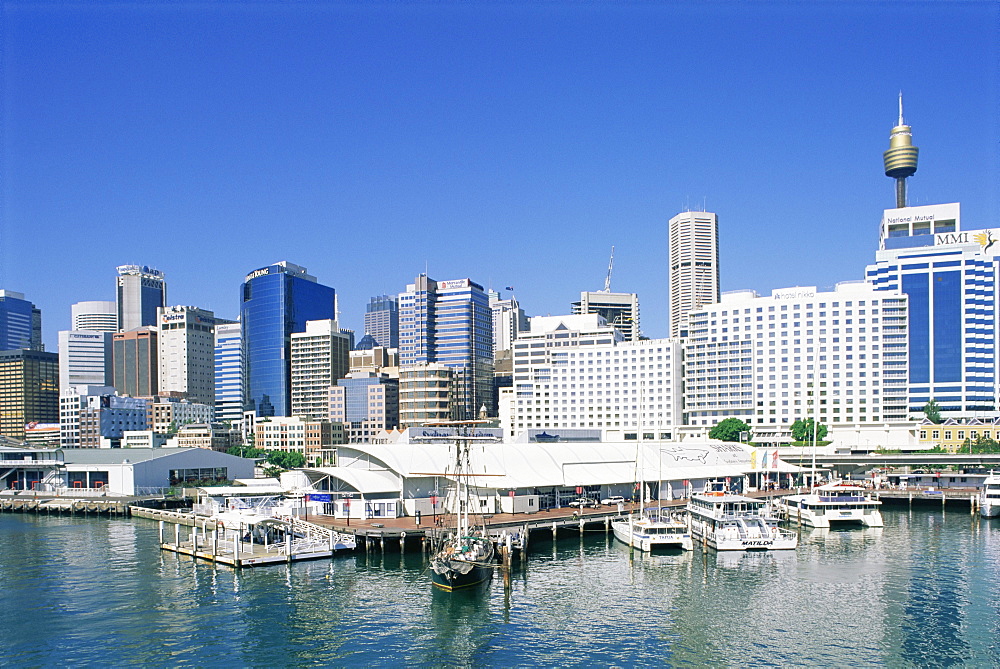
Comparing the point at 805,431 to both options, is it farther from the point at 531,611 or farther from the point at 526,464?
the point at 531,611

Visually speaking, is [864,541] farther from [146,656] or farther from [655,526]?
[146,656]

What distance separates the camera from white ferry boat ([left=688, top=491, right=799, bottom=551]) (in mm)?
77062

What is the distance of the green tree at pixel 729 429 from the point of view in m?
176

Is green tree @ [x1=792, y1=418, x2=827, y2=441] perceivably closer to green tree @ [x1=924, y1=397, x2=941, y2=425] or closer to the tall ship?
green tree @ [x1=924, y1=397, x2=941, y2=425]

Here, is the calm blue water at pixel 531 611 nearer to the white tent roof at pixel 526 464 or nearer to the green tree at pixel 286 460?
the white tent roof at pixel 526 464

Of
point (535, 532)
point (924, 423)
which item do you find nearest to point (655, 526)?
point (535, 532)

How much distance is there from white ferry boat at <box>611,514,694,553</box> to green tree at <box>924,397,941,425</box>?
125803 millimetres

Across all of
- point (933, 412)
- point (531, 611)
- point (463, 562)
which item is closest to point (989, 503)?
point (531, 611)

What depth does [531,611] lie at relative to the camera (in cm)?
5603

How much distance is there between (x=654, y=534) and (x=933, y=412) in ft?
448

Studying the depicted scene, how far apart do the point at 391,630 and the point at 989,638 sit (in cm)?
3380

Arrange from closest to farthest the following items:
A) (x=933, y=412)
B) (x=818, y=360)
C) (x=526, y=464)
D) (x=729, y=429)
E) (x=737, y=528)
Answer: (x=737, y=528) → (x=526, y=464) → (x=729, y=429) → (x=818, y=360) → (x=933, y=412)

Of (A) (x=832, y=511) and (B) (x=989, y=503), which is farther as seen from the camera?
(B) (x=989, y=503)

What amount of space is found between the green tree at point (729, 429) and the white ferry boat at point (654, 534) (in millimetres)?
96043
